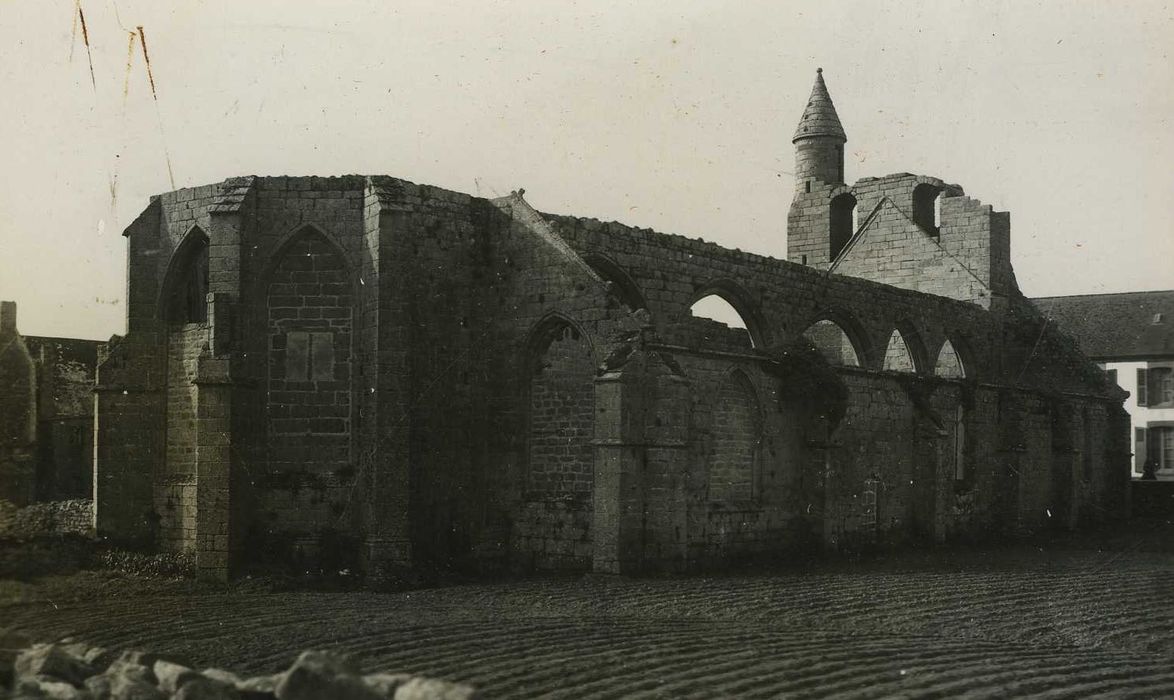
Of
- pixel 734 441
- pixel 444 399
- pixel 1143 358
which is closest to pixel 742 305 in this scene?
pixel 734 441

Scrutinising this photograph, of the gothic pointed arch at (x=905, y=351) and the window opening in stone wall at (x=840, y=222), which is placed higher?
the window opening in stone wall at (x=840, y=222)

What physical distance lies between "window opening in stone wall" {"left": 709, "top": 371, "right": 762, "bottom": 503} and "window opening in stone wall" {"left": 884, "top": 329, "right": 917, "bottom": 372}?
8.91 metres

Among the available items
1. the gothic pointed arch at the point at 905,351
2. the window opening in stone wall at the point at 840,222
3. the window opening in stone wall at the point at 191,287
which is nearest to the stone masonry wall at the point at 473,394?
the window opening in stone wall at the point at 191,287

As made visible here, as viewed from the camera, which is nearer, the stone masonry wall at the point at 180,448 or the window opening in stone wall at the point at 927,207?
the stone masonry wall at the point at 180,448

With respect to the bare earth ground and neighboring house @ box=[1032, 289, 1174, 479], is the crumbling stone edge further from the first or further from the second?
neighboring house @ box=[1032, 289, 1174, 479]

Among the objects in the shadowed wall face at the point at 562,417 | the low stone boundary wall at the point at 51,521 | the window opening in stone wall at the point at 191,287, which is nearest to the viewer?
the shadowed wall face at the point at 562,417

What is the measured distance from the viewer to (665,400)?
16.1m

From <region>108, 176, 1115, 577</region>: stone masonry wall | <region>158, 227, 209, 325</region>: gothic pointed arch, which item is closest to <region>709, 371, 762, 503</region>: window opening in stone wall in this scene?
<region>108, 176, 1115, 577</region>: stone masonry wall

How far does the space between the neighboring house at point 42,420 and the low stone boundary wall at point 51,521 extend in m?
11.7

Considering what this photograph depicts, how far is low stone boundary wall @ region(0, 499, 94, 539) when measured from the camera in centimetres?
1725

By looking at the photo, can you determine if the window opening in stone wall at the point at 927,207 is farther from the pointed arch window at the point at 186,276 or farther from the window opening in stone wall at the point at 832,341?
the pointed arch window at the point at 186,276

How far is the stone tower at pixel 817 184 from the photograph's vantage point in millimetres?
31203

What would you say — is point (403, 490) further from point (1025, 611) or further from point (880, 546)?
point (880, 546)

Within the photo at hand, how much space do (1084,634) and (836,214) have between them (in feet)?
69.5
